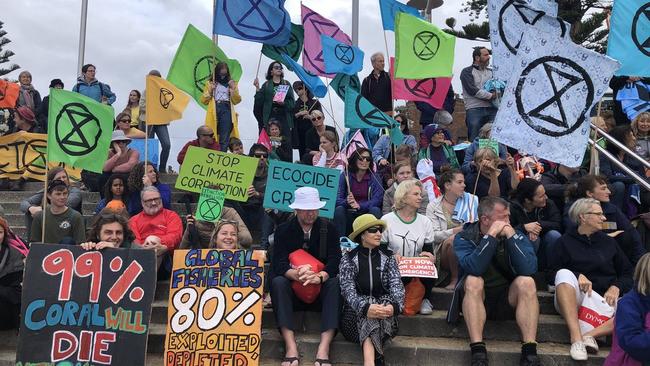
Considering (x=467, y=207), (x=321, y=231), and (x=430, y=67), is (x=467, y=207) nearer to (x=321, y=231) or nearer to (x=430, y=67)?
(x=321, y=231)

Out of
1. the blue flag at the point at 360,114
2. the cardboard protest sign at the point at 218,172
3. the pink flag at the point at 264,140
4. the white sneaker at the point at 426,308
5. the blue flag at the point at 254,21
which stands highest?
the blue flag at the point at 254,21

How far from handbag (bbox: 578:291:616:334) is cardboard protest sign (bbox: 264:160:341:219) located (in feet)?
Answer: 8.98

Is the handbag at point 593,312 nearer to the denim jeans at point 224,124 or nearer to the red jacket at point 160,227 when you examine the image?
the red jacket at point 160,227

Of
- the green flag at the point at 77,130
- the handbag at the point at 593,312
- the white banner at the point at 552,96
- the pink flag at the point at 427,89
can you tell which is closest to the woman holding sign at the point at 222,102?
the pink flag at the point at 427,89

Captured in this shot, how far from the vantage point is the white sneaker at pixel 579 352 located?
16.0ft

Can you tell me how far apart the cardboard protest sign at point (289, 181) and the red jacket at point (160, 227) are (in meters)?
0.99

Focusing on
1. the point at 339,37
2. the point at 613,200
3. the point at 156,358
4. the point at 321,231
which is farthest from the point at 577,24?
the point at 156,358

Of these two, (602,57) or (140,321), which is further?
(602,57)

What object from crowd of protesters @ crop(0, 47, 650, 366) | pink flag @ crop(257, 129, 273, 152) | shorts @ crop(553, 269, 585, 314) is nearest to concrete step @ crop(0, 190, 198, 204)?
crowd of protesters @ crop(0, 47, 650, 366)

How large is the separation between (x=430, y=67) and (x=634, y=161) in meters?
2.78

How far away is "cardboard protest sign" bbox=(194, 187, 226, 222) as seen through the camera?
639 centimetres

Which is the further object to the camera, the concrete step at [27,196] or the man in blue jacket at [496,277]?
the concrete step at [27,196]

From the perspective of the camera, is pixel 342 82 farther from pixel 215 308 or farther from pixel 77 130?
pixel 215 308

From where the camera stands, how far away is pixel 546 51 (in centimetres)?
559
